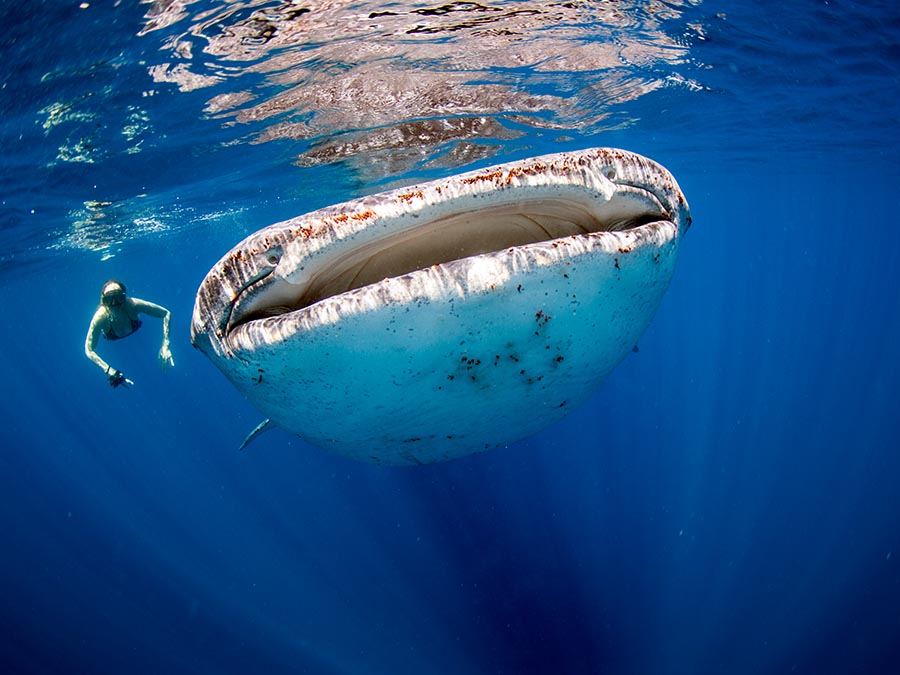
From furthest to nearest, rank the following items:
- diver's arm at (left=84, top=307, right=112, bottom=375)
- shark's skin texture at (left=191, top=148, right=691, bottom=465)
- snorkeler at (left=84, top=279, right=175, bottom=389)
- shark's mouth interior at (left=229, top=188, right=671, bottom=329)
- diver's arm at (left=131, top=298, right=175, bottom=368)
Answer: snorkeler at (left=84, top=279, right=175, bottom=389) < diver's arm at (left=84, top=307, right=112, bottom=375) < diver's arm at (left=131, top=298, right=175, bottom=368) < shark's mouth interior at (left=229, top=188, right=671, bottom=329) < shark's skin texture at (left=191, top=148, right=691, bottom=465)

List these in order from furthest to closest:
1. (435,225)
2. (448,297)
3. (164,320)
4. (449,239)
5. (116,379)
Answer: (164,320) < (116,379) < (449,239) < (435,225) < (448,297)

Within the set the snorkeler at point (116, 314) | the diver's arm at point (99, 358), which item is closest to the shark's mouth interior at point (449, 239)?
the diver's arm at point (99, 358)

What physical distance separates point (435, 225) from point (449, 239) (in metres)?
0.23

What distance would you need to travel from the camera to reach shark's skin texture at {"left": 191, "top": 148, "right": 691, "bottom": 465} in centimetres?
159

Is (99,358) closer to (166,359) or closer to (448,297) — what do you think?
(166,359)

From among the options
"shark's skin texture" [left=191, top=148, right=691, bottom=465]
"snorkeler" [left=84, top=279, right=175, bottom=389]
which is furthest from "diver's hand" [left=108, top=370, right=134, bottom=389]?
"shark's skin texture" [left=191, top=148, right=691, bottom=465]

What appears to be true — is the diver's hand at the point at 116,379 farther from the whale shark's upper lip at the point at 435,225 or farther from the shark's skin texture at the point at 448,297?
the whale shark's upper lip at the point at 435,225

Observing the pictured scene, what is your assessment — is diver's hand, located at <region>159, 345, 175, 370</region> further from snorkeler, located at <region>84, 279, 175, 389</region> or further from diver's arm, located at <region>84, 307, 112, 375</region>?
diver's arm, located at <region>84, 307, 112, 375</region>

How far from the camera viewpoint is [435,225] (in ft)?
6.25

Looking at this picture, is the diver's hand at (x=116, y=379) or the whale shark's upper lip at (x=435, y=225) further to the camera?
the diver's hand at (x=116, y=379)

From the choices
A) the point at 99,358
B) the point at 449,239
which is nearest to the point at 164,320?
the point at 99,358

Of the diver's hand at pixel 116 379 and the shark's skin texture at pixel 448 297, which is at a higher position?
the shark's skin texture at pixel 448 297

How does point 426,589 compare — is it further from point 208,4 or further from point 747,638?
point 208,4

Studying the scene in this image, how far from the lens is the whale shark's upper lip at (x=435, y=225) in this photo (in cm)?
168
